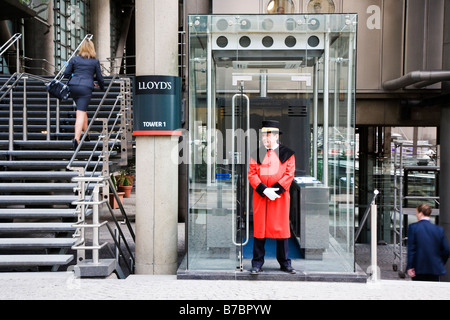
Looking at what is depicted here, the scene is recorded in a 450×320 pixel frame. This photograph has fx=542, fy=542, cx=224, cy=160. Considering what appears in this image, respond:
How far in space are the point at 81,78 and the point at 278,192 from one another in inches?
172

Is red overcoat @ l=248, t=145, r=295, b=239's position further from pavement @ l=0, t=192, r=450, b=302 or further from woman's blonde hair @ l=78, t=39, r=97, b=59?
woman's blonde hair @ l=78, t=39, r=97, b=59

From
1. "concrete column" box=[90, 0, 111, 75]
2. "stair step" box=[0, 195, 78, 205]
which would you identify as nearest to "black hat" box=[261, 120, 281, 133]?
"stair step" box=[0, 195, 78, 205]

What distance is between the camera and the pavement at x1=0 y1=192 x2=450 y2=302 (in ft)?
18.7

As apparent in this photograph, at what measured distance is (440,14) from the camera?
1420 cm

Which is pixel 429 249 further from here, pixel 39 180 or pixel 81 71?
pixel 39 180

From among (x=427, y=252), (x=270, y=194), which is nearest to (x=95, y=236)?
(x=270, y=194)

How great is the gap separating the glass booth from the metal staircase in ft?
5.93

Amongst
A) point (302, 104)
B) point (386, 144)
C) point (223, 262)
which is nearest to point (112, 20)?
point (386, 144)

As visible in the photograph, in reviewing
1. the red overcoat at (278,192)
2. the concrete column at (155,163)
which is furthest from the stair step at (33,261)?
the red overcoat at (278,192)

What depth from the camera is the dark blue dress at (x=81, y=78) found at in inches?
363

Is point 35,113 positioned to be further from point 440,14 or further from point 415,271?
point 440,14

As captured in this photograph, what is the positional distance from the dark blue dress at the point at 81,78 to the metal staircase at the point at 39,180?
24.3 inches

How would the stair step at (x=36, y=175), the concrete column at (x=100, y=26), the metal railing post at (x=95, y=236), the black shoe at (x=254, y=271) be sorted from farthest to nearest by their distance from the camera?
1. the concrete column at (x=100, y=26)
2. the stair step at (x=36, y=175)
3. the black shoe at (x=254, y=271)
4. the metal railing post at (x=95, y=236)

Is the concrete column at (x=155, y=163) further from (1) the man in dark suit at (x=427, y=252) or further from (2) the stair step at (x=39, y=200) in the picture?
(1) the man in dark suit at (x=427, y=252)
